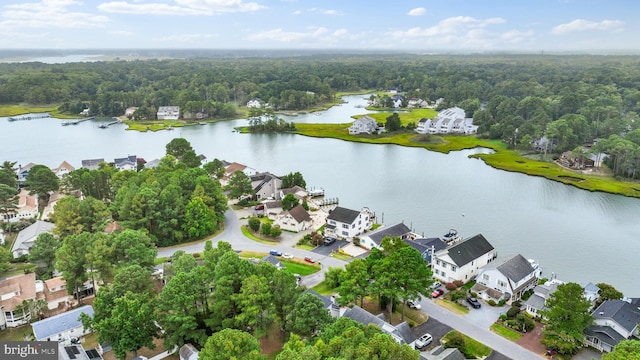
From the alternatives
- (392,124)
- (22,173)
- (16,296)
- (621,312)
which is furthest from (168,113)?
(621,312)

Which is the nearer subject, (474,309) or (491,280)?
(474,309)

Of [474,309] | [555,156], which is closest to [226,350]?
[474,309]

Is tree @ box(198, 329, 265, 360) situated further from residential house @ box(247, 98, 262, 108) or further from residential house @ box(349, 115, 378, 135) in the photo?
residential house @ box(247, 98, 262, 108)

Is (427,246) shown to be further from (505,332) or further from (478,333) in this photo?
(505,332)

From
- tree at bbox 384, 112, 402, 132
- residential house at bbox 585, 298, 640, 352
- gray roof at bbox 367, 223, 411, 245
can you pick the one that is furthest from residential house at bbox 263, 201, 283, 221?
tree at bbox 384, 112, 402, 132

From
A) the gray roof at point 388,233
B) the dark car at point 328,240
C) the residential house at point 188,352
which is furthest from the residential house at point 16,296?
the gray roof at point 388,233

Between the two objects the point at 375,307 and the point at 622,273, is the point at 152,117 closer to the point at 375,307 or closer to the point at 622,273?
the point at 375,307
